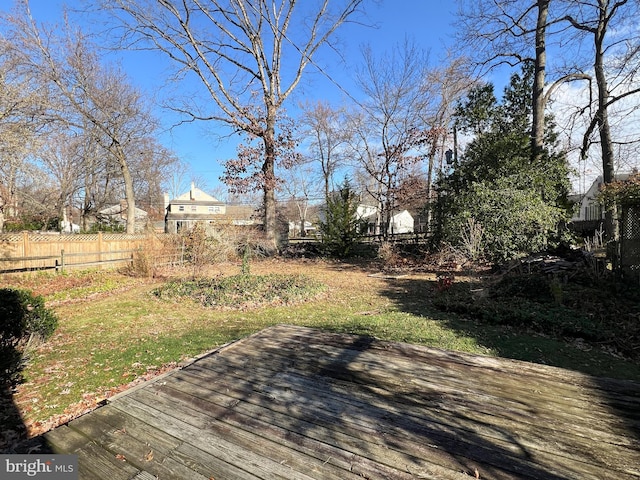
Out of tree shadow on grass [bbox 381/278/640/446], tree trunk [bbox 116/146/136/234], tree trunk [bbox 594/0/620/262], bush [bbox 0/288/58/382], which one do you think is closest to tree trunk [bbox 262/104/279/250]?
tree trunk [bbox 116/146/136/234]

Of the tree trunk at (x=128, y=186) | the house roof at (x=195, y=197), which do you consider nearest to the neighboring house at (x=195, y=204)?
the house roof at (x=195, y=197)

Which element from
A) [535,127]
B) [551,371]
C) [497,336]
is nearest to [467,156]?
[535,127]

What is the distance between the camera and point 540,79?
36.8 feet

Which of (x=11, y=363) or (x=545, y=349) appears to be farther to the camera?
(x=545, y=349)

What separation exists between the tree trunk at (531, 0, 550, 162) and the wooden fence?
1447cm

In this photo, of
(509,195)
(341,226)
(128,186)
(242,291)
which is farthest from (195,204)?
(509,195)

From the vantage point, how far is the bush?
3750mm

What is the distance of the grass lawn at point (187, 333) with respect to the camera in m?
3.56

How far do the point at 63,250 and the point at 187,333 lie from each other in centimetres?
945

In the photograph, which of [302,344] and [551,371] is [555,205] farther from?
[302,344]

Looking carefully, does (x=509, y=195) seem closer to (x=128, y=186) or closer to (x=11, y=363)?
(x=11, y=363)

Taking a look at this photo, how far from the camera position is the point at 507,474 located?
1.48 metres

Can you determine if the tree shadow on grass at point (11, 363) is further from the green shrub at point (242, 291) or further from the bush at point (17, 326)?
the green shrub at point (242, 291)

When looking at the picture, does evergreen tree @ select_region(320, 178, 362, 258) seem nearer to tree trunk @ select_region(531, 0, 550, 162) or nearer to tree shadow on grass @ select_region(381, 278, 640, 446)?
tree trunk @ select_region(531, 0, 550, 162)
